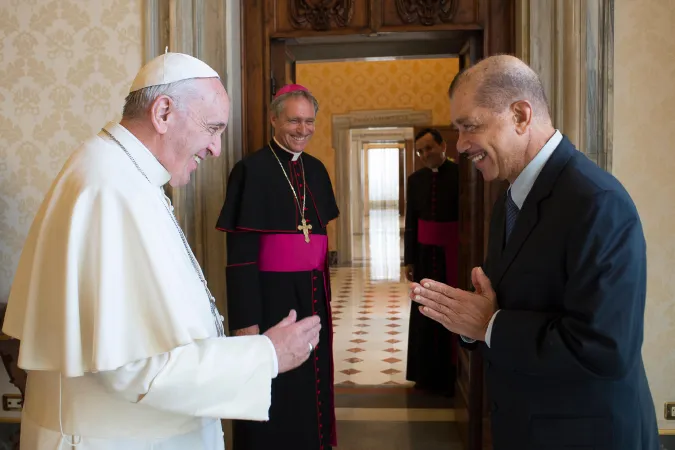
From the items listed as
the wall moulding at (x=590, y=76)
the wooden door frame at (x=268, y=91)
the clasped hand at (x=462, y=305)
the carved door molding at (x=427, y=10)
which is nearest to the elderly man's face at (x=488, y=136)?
the clasped hand at (x=462, y=305)

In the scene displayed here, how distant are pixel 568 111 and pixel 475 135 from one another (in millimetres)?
1495

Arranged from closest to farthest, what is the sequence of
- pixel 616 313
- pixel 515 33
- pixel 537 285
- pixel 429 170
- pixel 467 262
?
pixel 616 313
pixel 537 285
pixel 515 33
pixel 467 262
pixel 429 170

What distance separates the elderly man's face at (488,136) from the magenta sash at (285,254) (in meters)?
1.61

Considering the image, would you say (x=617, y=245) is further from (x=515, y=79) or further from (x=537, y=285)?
(x=515, y=79)

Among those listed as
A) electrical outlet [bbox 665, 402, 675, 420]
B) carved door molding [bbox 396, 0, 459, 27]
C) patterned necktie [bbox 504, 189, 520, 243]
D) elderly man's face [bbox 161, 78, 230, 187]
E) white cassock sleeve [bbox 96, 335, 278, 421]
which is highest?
carved door molding [bbox 396, 0, 459, 27]

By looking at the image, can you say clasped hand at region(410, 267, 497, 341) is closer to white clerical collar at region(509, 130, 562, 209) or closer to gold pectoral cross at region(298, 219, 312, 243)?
white clerical collar at region(509, 130, 562, 209)

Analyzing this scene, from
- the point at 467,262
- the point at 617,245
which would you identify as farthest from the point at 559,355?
the point at 467,262

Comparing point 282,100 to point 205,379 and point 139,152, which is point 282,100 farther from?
point 205,379

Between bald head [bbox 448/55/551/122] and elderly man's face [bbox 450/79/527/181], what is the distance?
0.8 inches

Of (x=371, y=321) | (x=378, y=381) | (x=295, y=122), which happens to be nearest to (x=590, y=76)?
(x=295, y=122)

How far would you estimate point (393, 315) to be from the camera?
8508 millimetres

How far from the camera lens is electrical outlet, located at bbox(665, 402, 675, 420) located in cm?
340

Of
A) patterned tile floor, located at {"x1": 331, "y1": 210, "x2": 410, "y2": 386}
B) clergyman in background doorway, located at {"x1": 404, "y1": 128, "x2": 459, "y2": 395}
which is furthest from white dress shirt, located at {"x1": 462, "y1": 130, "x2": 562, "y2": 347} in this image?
patterned tile floor, located at {"x1": 331, "y1": 210, "x2": 410, "y2": 386}

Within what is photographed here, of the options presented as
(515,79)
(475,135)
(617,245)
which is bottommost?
(617,245)
